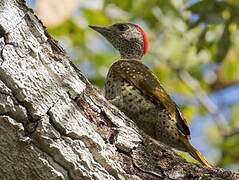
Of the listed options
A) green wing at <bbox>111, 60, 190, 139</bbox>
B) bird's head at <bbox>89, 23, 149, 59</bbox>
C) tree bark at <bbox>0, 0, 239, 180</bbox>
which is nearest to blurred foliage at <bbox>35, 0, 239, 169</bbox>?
bird's head at <bbox>89, 23, 149, 59</bbox>

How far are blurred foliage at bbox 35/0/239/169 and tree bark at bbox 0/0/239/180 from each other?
295 cm

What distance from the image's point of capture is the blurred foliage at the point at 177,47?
639 cm

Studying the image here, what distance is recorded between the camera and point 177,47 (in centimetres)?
947

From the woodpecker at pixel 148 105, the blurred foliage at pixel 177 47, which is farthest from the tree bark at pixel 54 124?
the blurred foliage at pixel 177 47

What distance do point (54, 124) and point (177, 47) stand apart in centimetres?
659

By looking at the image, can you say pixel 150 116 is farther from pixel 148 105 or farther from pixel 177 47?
pixel 177 47

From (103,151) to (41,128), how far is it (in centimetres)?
46

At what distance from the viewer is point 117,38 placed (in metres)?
6.54

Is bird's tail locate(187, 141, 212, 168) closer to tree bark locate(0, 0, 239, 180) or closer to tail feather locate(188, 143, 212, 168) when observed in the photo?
tail feather locate(188, 143, 212, 168)

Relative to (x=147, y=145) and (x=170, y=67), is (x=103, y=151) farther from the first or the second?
(x=170, y=67)

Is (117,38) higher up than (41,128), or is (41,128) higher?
(117,38)

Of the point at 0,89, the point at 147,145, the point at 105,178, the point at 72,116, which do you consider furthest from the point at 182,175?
the point at 0,89

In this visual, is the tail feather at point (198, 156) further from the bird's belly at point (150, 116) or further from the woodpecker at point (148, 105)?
the bird's belly at point (150, 116)

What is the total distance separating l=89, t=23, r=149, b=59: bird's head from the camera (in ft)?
21.4
